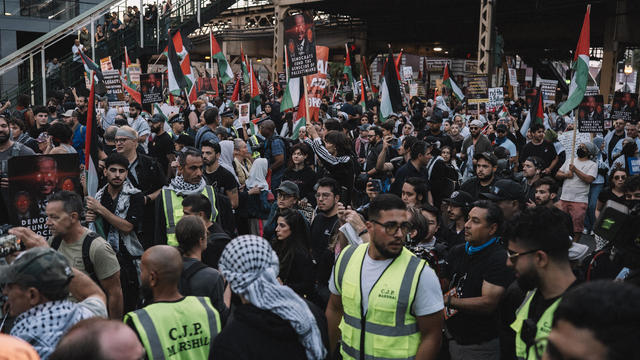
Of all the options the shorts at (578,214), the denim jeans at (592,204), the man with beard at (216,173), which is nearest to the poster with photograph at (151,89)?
the man with beard at (216,173)

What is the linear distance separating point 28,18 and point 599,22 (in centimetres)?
2516

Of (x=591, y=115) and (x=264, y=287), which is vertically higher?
(x=591, y=115)

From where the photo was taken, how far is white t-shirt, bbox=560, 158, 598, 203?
9.38m

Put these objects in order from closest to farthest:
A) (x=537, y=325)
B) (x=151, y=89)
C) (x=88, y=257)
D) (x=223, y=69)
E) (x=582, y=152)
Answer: (x=537, y=325) < (x=88, y=257) < (x=582, y=152) < (x=151, y=89) < (x=223, y=69)

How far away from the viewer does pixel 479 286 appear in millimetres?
4102

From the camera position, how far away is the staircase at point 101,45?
856 inches

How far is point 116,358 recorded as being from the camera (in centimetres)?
219

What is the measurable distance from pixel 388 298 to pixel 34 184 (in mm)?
3403

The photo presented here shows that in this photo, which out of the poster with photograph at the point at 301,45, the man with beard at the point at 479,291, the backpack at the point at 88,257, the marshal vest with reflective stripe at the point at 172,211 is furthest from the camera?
the poster with photograph at the point at 301,45

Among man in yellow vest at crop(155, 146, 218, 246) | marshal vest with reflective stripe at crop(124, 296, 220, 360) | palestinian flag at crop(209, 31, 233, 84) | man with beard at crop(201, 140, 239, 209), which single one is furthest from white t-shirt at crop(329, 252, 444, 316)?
palestinian flag at crop(209, 31, 233, 84)

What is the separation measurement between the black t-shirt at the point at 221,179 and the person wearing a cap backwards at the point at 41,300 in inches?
162

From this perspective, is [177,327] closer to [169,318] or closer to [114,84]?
[169,318]

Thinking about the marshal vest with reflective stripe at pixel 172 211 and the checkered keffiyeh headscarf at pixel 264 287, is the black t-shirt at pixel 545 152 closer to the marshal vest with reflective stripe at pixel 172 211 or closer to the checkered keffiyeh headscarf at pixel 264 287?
the marshal vest with reflective stripe at pixel 172 211

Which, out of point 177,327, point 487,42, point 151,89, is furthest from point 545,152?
point 487,42
